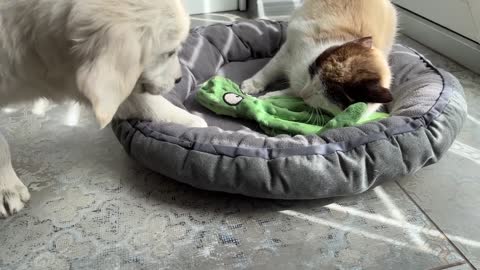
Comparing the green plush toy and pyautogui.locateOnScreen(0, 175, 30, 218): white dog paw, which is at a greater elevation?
the green plush toy

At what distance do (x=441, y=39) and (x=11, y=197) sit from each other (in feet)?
6.85

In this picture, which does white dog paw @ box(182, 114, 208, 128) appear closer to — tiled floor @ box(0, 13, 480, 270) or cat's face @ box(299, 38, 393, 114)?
tiled floor @ box(0, 13, 480, 270)

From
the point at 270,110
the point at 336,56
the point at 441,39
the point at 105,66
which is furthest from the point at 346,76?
the point at 441,39

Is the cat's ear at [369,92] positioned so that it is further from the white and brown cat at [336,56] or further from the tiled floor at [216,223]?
the tiled floor at [216,223]

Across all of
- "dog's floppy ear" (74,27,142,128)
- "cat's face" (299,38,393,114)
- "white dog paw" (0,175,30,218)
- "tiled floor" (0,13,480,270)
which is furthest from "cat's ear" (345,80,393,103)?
"white dog paw" (0,175,30,218)

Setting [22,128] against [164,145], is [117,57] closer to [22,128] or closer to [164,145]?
[164,145]

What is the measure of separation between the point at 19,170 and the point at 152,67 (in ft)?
2.18

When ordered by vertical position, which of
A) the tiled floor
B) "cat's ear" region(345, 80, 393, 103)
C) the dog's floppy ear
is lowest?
the tiled floor

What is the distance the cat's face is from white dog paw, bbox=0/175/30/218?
998mm

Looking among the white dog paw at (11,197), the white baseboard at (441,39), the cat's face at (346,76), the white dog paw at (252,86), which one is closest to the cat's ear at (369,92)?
the cat's face at (346,76)

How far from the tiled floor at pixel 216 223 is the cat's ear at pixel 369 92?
279 millimetres

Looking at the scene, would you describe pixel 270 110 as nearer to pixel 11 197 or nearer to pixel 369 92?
pixel 369 92

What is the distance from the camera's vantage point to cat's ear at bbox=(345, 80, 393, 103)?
1451 mm

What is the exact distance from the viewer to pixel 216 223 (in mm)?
1327
